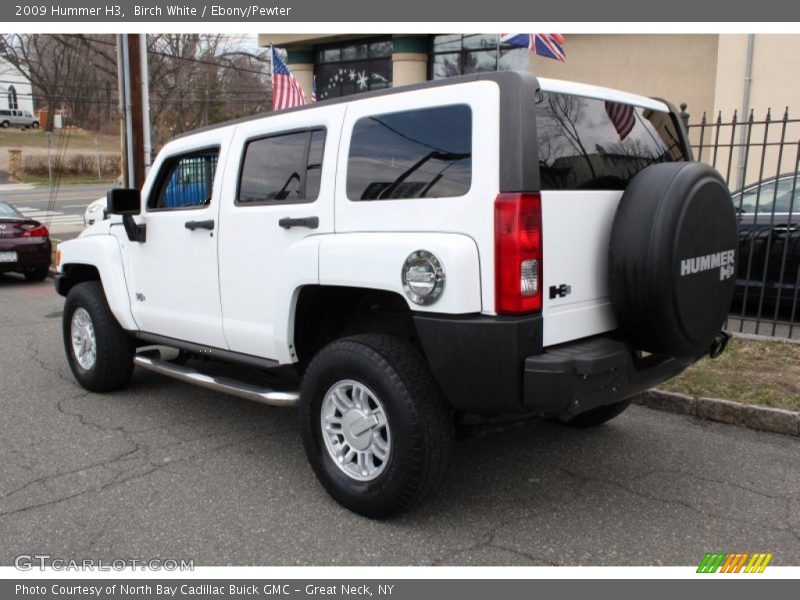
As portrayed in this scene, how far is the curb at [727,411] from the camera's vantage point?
4.55m

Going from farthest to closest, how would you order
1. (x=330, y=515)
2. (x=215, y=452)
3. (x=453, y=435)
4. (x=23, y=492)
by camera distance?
(x=215, y=452) < (x=23, y=492) < (x=330, y=515) < (x=453, y=435)

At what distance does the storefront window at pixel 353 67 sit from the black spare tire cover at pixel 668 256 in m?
13.5

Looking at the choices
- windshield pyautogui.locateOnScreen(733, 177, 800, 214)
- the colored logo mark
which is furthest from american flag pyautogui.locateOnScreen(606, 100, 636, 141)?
windshield pyautogui.locateOnScreen(733, 177, 800, 214)

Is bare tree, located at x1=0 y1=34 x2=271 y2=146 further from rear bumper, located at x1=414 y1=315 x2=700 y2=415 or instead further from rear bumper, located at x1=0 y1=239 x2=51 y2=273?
rear bumper, located at x1=414 y1=315 x2=700 y2=415

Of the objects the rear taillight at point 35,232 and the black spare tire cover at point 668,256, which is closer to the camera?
the black spare tire cover at point 668,256

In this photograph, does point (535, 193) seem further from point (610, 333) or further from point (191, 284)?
point (191, 284)

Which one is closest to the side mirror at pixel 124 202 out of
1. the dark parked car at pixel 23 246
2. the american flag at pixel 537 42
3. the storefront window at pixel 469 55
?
the american flag at pixel 537 42

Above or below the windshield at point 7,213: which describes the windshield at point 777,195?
above

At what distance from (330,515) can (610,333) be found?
64.9 inches

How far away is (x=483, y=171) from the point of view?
2.96 meters

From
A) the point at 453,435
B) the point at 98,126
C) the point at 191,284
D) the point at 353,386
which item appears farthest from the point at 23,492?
the point at 98,126

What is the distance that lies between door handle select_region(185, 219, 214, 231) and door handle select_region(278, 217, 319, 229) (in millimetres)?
703

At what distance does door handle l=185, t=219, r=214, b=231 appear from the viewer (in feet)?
14.0

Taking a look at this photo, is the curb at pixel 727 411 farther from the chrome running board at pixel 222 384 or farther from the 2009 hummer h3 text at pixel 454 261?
the chrome running board at pixel 222 384
